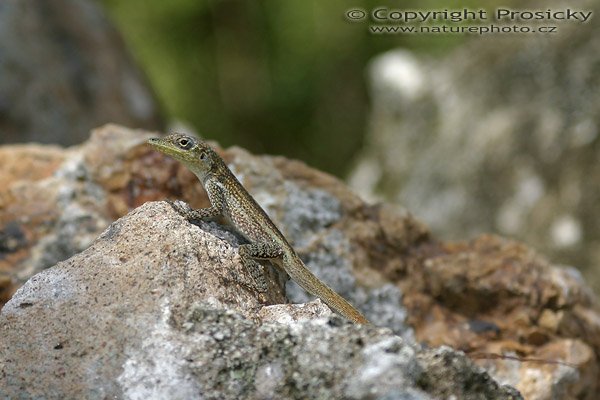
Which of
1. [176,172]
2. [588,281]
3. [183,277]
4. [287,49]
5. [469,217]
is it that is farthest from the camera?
[287,49]

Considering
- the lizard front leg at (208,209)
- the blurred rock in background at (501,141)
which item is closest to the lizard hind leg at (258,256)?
the lizard front leg at (208,209)

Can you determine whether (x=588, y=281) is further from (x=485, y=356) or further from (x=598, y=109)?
(x=485, y=356)

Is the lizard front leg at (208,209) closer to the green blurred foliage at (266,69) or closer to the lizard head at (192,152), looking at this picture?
the lizard head at (192,152)

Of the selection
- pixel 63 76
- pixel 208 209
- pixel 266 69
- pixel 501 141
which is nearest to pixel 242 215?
pixel 208 209

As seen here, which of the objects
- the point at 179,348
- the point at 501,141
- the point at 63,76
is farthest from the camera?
the point at 501,141

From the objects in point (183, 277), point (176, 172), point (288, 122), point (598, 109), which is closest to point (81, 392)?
point (183, 277)

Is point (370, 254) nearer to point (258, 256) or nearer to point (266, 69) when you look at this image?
point (258, 256)
